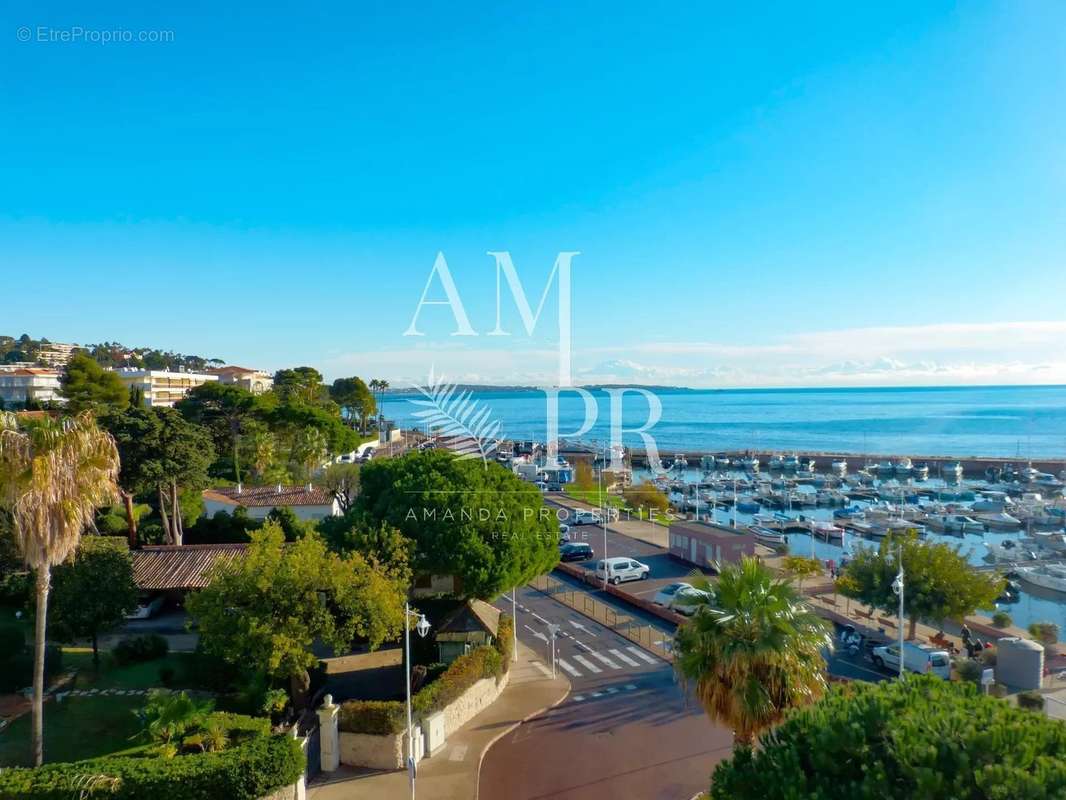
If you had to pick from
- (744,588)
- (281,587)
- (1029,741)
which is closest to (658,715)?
(744,588)

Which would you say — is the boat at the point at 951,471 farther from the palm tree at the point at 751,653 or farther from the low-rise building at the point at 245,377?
the low-rise building at the point at 245,377

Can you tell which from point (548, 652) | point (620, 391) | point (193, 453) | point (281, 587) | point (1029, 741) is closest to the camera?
point (1029, 741)

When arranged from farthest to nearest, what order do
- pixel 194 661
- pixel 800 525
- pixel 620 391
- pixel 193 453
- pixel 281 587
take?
pixel 800 525 → pixel 620 391 → pixel 193 453 → pixel 194 661 → pixel 281 587

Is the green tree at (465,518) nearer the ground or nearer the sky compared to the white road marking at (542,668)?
nearer the sky

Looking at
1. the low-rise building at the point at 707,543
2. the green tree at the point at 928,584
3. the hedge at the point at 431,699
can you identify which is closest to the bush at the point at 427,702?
the hedge at the point at 431,699

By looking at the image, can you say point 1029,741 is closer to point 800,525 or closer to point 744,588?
point 744,588

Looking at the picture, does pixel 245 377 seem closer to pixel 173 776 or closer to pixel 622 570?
pixel 622 570
